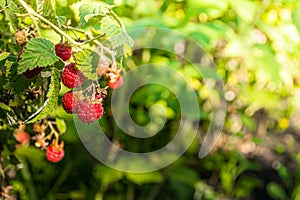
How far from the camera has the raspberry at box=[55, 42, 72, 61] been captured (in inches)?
35.4

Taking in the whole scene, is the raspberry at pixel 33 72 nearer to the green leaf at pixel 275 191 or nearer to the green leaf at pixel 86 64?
the green leaf at pixel 86 64

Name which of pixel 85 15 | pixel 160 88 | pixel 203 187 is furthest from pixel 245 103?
pixel 85 15

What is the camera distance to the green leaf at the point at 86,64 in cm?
88

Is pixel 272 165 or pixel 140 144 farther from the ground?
pixel 140 144

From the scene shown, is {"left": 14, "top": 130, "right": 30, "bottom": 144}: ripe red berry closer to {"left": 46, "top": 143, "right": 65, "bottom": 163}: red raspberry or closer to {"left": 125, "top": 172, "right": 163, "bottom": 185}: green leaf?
{"left": 46, "top": 143, "right": 65, "bottom": 163}: red raspberry

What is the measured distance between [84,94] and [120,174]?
4.44 ft

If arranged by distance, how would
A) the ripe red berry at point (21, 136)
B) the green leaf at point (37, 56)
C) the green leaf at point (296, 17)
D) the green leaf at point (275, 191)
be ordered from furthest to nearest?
the green leaf at point (275, 191), the green leaf at point (296, 17), the ripe red berry at point (21, 136), the green leaf at point (37, 56)

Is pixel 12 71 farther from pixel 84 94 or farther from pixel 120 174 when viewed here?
pixel 120 174

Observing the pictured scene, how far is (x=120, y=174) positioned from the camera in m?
2.25

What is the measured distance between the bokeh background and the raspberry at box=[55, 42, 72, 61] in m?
0.47

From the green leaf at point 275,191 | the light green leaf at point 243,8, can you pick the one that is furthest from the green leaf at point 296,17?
the green leaf at point 275,191

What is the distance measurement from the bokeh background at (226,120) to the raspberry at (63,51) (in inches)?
18.6

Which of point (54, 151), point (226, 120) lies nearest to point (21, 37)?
point (54, 151)

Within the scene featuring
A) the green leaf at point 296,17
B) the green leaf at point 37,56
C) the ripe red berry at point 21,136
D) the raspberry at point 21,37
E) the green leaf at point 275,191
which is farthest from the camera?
the green leaf at point 275,191
